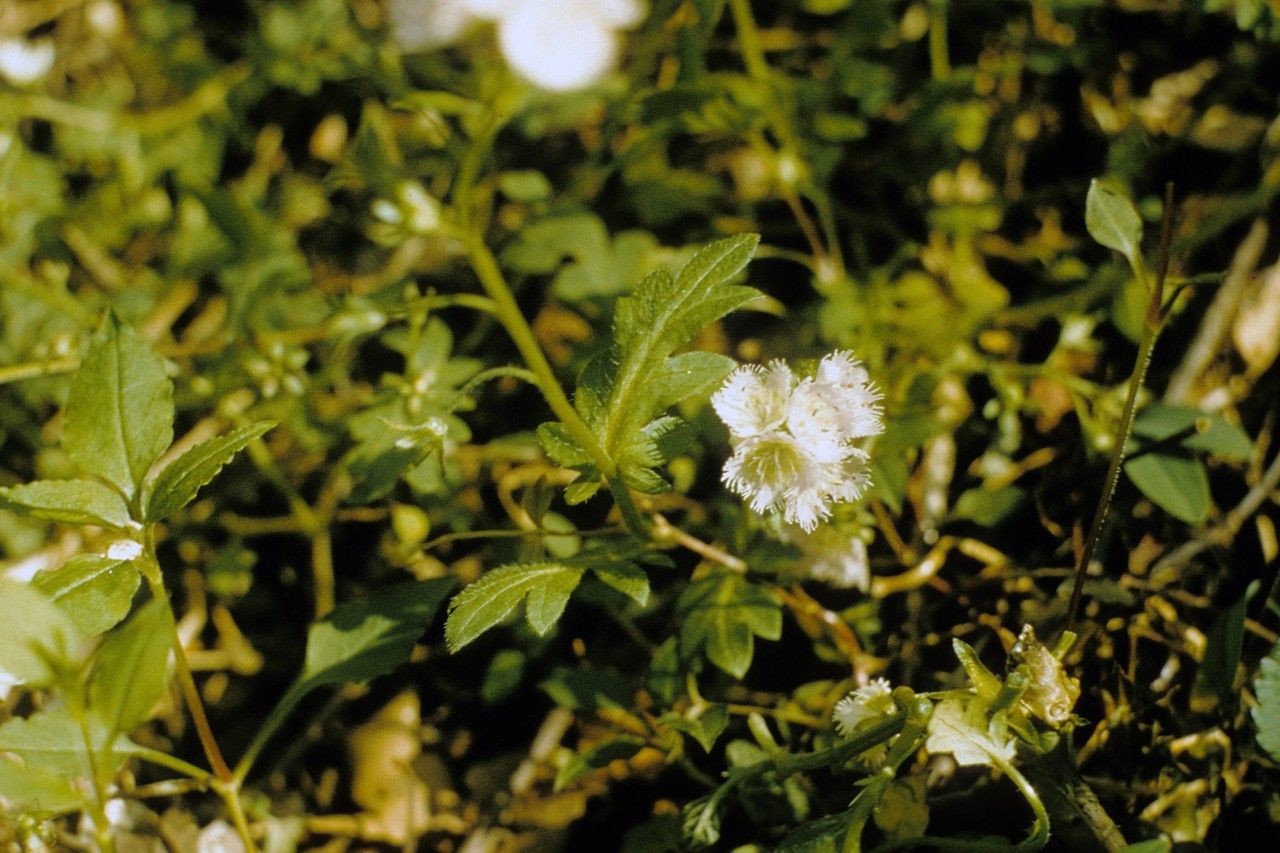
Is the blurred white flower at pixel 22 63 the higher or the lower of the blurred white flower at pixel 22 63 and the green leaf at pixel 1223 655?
the higher

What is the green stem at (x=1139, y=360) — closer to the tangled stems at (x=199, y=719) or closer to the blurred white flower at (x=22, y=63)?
the tangled stems at (x=199, y=719)

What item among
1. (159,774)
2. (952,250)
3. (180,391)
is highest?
(180,391)

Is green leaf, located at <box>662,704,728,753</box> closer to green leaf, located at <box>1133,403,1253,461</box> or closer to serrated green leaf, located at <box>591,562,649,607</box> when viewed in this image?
serrated green leaf, located at <box>591,562,649,607</box>

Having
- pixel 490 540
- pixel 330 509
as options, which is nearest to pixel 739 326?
pixel 490 540

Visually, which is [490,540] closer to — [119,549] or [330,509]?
[330,509]

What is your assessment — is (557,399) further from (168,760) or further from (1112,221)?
(1112,221)

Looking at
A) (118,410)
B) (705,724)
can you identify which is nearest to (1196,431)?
(705,724)

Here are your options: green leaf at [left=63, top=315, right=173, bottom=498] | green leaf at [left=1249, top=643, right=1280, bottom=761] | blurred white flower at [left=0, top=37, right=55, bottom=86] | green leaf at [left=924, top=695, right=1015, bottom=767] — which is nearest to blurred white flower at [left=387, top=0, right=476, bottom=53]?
blurred white flower at [left=0, top=37, right=55, bottom=86]

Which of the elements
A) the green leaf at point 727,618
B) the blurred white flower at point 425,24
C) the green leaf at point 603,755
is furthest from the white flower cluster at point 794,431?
the blurred white flower at point 425,24
